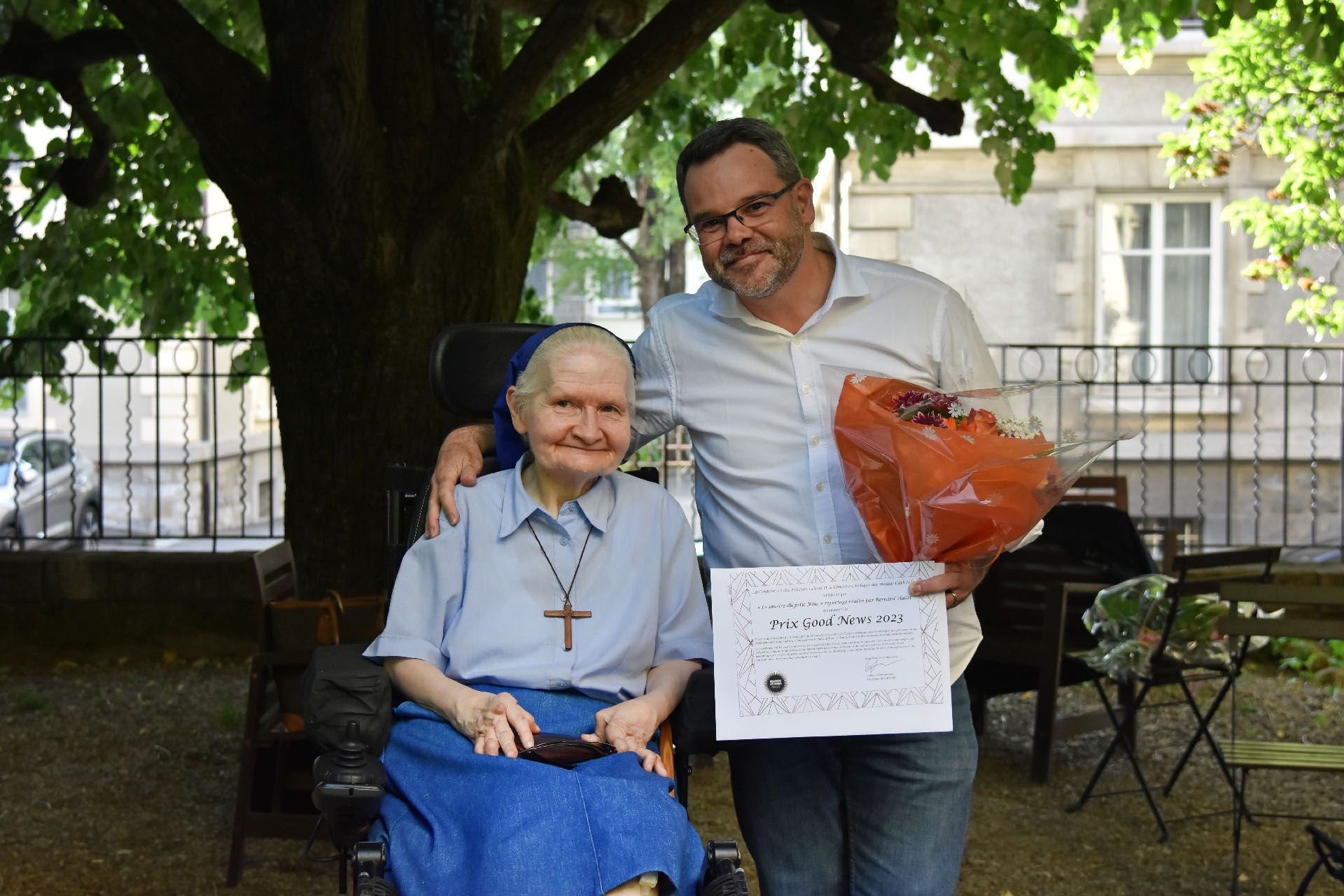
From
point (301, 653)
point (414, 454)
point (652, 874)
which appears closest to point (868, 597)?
point (652, 874)

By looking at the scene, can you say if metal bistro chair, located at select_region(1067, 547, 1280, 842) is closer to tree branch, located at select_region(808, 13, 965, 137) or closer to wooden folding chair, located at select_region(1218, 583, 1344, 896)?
wooden folding chair, located at select_region(1218, 583, 1344, 896)

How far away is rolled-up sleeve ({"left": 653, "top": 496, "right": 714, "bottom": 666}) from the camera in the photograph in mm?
→ 2793

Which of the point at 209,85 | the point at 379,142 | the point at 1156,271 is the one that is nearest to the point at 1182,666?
the point at 379,142

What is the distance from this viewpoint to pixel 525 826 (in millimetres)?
2285

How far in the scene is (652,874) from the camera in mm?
2309

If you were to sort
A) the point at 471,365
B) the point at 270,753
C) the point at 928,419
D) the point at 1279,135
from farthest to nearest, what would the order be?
the point at 1279,135
the point at 270,753
the point at 471,365
the point at 928,419

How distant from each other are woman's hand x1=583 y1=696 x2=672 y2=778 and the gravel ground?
7.37 ft

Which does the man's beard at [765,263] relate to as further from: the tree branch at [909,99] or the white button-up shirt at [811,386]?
the tree branch at [909,99]

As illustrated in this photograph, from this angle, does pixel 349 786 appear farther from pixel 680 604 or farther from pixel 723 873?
pixel 680 604

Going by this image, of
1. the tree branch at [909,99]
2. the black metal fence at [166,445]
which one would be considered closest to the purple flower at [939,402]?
the tree branch at [909,99]

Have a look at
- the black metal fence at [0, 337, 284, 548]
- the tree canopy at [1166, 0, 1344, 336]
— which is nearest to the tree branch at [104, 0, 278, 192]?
the black metal fence at [0, 337, 284, 548]

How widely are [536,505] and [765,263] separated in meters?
0.69

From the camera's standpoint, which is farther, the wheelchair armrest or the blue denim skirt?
the wheelchair armrest

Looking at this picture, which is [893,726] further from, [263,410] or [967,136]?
[263,410]
